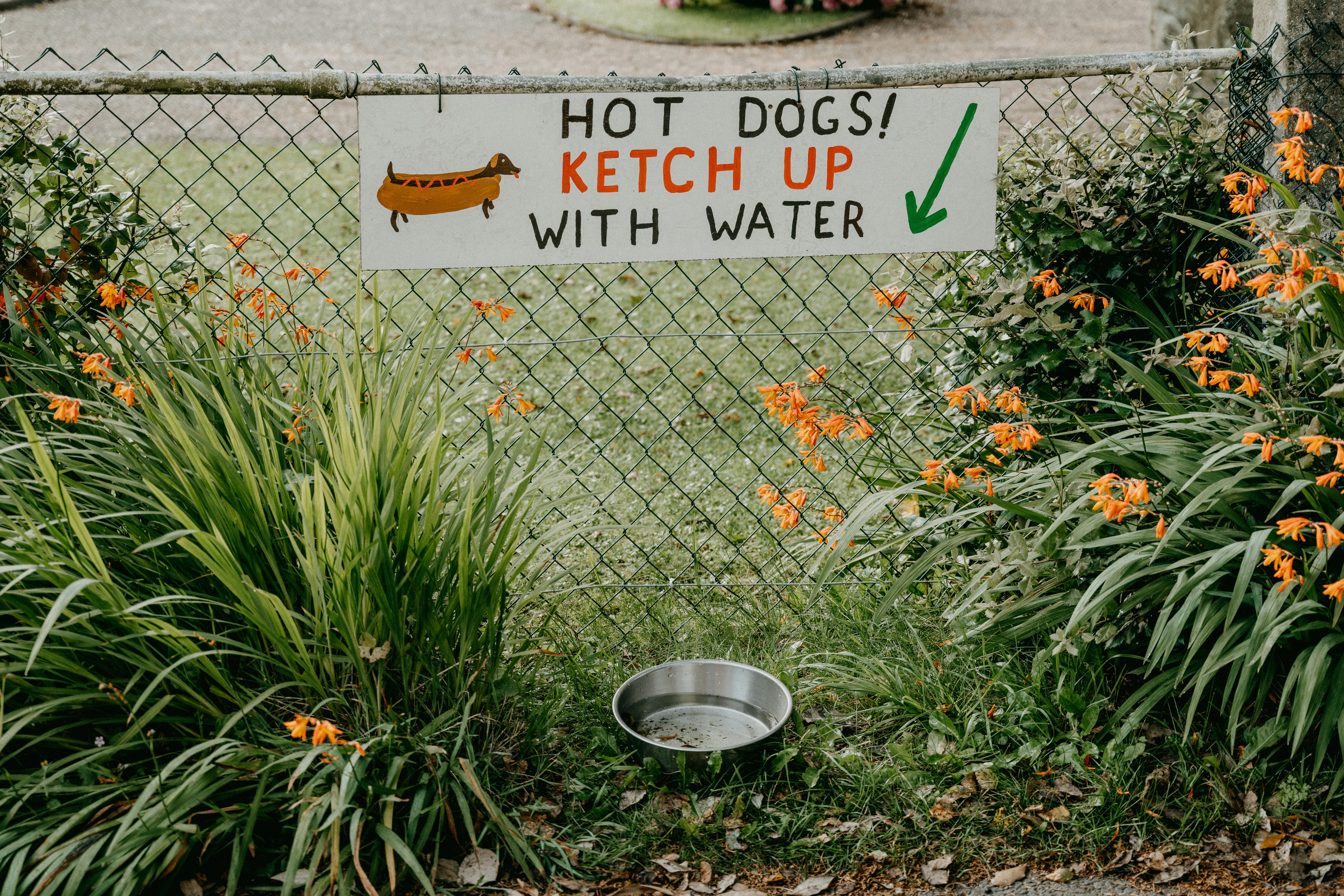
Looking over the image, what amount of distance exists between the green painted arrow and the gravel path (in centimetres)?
1008

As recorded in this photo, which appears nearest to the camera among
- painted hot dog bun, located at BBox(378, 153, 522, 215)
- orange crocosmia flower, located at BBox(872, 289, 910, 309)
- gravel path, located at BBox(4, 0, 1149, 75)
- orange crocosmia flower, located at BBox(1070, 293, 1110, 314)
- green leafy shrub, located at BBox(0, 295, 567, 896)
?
green leafy shrub, located at BBox(0, 295, 567, 896)

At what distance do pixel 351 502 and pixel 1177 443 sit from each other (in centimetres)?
184

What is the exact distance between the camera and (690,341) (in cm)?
548

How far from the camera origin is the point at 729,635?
122 inches

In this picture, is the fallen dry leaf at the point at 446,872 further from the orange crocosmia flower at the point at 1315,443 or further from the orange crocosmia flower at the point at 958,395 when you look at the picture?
the orange crocosmia flower at the point at 1315,443

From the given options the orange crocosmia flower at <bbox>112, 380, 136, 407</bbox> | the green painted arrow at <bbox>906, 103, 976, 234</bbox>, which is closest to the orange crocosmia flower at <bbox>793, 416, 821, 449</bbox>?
the green painted arrow at <bbox>906, 103, 976, 234</bbox>

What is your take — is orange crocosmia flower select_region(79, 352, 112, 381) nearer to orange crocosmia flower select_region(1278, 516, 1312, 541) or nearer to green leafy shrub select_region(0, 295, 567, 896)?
green leafy shrub select_region(0, 295, 567, 896)

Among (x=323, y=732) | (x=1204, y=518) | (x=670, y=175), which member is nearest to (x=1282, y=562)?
(x=1204, y=518)

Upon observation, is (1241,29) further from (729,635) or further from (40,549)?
(40,549)

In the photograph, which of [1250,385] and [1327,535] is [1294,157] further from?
[1327,535]

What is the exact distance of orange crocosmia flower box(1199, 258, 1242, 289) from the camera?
2.54 meters

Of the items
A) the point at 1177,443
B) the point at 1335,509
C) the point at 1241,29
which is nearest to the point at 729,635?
the point at 1177,443

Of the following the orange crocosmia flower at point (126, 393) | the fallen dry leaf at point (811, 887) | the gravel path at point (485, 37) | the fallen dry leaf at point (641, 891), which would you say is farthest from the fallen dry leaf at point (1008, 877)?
the gravel path at point (485, 37)

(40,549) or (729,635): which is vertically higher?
(40,549)
